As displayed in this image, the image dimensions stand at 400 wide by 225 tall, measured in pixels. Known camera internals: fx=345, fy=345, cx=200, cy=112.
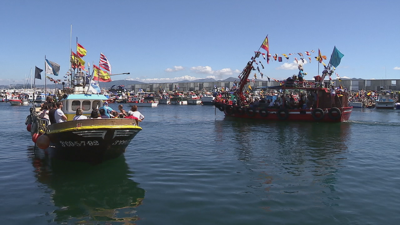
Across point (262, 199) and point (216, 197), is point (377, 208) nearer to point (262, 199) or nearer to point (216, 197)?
point (262, 199)

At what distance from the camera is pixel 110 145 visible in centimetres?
Answer: 1243

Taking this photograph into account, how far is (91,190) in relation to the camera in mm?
10047

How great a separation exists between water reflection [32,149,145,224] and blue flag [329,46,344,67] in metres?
28.2

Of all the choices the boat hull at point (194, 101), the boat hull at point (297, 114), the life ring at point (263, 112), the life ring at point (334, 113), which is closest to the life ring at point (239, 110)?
the boat hull at point (297, 114)

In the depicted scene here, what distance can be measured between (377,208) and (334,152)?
871cm

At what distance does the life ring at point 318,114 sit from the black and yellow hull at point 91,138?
85.4 ft

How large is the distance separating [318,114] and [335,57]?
6238 millimetres

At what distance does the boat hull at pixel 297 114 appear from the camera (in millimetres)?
34531

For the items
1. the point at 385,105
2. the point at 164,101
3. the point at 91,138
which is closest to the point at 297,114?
the point at 91,138

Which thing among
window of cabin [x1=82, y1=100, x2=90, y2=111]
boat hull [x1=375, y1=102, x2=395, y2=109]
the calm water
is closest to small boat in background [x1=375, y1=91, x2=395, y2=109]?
boat hull [x1=375, y1=102, x2=395, y2=109]

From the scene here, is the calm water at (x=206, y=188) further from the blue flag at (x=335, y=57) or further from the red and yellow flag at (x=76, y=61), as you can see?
the blue flag at (x=335, y=57)

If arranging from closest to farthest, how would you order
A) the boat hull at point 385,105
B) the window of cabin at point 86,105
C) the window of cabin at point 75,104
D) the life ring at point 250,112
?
the window of cabin at point 75,104
the window of cabin at point 86,105
the life ring at point 250,112
the boat hull at point 385,105

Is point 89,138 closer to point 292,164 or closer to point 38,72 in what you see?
point 292,164

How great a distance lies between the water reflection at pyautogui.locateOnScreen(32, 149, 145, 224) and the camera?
822 centimetres
